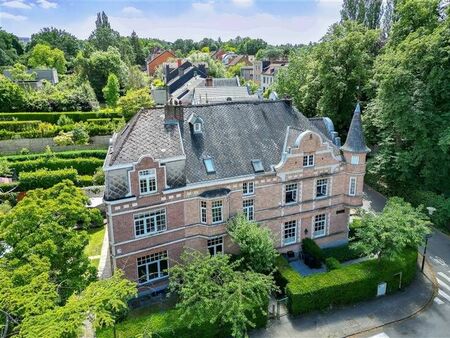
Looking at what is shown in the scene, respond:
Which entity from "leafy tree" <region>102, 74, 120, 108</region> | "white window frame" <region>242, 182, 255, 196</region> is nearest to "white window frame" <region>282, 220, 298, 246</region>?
"white window frame" <region>242, 182, 255, 196</region>

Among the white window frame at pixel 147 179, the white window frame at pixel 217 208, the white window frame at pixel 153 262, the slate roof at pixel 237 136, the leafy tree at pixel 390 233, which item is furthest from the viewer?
the slate roof at pixel 237 136

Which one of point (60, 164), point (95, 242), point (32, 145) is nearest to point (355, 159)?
point (95, 242)

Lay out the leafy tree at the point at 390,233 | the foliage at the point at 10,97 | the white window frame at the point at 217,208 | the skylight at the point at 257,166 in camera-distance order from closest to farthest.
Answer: the leafy tree at the point at 390,233
the white window frame at the point at 217,208
the skylight at the point at 257,166
the foliage at the point at 10,97

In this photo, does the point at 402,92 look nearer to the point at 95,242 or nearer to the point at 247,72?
the point at 95,242

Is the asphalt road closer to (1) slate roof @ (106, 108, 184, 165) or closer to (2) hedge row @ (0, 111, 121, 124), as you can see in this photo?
(1) slate roof @ (106, 108, 184, 165)

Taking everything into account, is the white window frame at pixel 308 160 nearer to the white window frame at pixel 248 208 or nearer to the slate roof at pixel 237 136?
the slate roof at pixel 237 136

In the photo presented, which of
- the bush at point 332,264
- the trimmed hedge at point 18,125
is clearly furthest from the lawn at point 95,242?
the trimmed hedge at point 18,125

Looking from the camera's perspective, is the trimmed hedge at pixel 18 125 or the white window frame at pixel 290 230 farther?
the trimmed hedge at pixel 18 125
